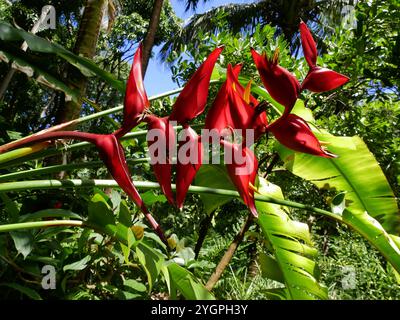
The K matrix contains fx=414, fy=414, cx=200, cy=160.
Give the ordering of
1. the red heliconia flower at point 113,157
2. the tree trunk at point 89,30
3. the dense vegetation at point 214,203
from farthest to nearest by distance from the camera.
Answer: the tree trunk at point 89,30 < the dense vegetation at point 214,203 < the red heliconia flower at point 113,157

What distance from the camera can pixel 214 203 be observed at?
3.47 feet

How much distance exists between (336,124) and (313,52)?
1.81 m

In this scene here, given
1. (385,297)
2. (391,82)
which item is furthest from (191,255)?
(385,297)

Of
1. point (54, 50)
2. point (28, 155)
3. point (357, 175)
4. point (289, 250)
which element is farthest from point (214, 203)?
point (28, 155)

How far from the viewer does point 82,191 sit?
1.28 metres

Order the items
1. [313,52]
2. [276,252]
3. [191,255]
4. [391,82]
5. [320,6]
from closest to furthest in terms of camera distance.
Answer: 1. [313,52]
2. [276,252]
3. [191,255]
4. [391,82]
5. [320,6]

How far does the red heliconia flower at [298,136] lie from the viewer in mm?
412

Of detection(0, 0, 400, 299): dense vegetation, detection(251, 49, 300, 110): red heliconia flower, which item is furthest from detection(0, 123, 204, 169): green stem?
detection(251, 49, 300, 110): red heliconia flower

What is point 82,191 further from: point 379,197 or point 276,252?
point 379,197

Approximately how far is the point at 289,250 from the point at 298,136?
691mm

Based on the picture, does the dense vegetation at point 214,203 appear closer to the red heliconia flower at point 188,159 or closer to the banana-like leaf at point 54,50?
the banana-like leaf at point 54,50

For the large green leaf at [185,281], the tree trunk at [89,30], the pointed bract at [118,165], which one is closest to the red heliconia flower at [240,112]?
the pointed bract at [118,165]

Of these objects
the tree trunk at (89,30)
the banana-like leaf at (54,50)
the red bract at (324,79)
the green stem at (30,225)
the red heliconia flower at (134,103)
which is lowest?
the green stem at (30,225)

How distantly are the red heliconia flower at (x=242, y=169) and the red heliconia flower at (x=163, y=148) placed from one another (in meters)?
0.06
